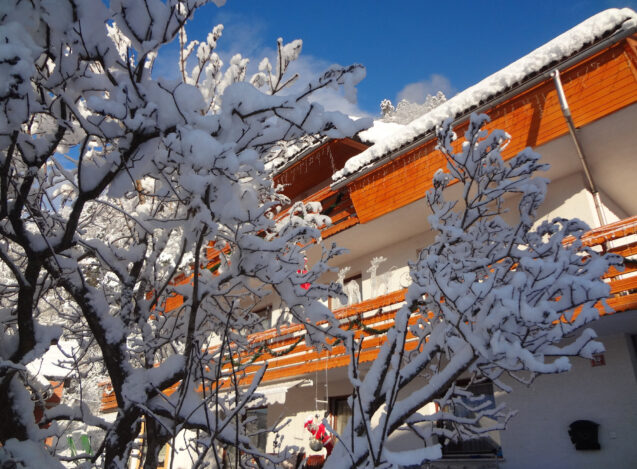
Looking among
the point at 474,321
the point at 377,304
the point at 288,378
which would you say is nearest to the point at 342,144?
the point at 377,304

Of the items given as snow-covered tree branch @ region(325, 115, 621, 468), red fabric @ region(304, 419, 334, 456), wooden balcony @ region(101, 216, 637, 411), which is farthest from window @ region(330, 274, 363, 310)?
snow-covered tree branch @ region(325, 115, 621, 468)

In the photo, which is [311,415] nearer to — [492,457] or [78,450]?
[492,457]

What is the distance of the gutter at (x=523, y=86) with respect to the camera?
6.28 m

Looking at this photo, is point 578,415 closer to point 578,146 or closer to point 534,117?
point 578,146

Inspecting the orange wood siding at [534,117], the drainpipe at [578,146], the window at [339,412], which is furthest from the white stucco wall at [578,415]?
the window at [339,412]

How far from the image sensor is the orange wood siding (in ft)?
21.1

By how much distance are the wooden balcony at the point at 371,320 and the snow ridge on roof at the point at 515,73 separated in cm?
284

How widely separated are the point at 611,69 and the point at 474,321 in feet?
19.5

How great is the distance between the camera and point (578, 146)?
7.07 m

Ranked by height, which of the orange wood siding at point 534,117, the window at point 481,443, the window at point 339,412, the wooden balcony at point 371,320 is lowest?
the window at point 481,443

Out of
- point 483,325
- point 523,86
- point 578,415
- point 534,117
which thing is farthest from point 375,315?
point 483,325

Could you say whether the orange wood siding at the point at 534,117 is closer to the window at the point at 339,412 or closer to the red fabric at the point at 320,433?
the window at the point at 339,412

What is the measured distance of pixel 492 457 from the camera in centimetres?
757

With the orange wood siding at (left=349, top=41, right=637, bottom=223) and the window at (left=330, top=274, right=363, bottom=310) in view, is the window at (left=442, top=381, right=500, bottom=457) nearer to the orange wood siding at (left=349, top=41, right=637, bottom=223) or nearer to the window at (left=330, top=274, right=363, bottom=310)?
the window at (left=330, top=274, right=363, bottom=310)
